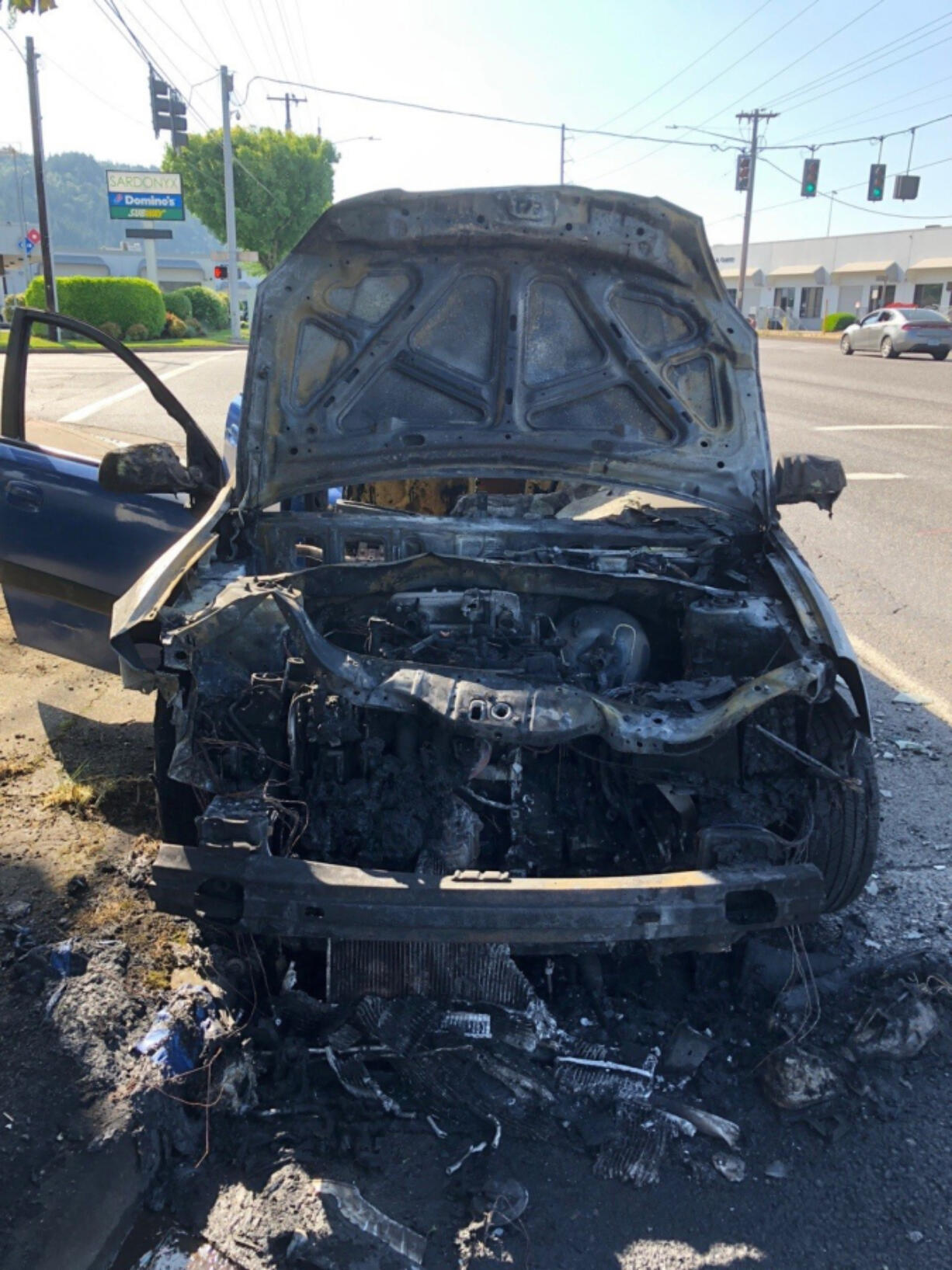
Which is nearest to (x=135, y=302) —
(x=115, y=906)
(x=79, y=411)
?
(x=79, y=411)

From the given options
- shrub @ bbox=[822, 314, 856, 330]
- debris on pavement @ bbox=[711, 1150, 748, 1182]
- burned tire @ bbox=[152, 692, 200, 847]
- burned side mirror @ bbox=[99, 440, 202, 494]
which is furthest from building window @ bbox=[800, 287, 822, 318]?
debris on pavement @ bbox=[711, 1150, 748, 1182]

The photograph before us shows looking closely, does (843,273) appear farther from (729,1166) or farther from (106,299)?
(729,1166)

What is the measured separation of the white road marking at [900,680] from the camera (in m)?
4.93

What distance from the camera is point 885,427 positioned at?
13.9 m

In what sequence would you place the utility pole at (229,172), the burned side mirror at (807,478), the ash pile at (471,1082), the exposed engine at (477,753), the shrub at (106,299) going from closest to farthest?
the ash pile at (471,1082) → the exposed engine at (477,753) → the burned side mirror at (807,478) → the shrub at (106,299) → the utility pole at (229,172)

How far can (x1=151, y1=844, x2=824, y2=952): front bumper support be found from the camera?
2.38 metres

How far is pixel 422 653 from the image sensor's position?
3.18 m

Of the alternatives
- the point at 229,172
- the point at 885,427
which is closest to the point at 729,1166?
the point at 885,427

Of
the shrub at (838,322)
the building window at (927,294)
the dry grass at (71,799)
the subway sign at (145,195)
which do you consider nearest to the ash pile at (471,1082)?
the dry grass at (71,799)

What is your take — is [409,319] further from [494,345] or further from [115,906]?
[115,906]

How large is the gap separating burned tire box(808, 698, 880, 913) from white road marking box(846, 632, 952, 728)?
205 centimetres

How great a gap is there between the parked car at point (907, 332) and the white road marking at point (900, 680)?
74.6 feet

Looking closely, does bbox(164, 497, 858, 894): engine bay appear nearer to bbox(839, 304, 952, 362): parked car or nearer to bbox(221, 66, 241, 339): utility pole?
bbox(839, 304, 952, 362): parked car

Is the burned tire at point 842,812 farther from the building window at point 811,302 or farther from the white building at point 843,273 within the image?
the building window at point 811,302
